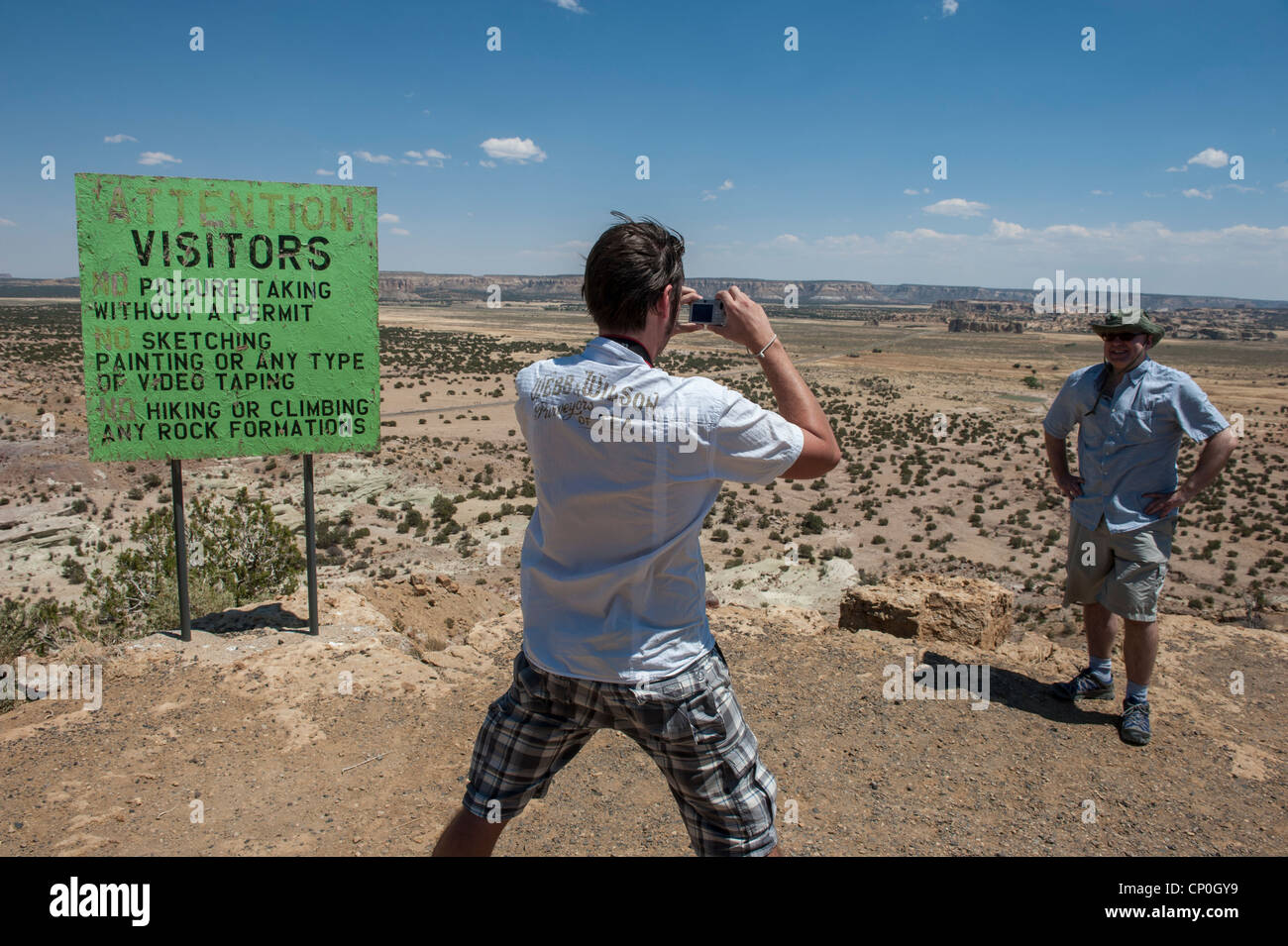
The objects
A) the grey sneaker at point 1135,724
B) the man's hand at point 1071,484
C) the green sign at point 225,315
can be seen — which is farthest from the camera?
the green sign at point 225,315

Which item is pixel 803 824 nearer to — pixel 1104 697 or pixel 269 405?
pixel 1104 697

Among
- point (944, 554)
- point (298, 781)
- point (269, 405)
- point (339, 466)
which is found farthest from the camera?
point (339, 466)

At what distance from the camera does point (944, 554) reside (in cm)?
1350

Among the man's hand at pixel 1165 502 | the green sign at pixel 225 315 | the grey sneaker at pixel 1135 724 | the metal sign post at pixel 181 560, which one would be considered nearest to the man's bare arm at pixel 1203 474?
the man's hand at pixel 1165 502

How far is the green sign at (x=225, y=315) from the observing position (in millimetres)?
4816

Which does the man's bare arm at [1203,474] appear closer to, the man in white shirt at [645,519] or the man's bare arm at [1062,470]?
the man's bare arm at [1062,470]

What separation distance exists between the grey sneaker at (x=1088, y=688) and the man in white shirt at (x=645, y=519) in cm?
319

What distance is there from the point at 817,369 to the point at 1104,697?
158ft

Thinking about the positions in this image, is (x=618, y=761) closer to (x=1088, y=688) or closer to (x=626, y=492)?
(x=626, y=492)

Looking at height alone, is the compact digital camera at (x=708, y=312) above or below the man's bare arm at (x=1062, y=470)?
above

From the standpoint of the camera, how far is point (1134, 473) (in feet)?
13.0

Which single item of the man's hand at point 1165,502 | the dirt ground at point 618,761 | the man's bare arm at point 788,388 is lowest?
the dirt ground at point 618,761

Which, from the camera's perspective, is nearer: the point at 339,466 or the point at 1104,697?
the point at 1104,697
